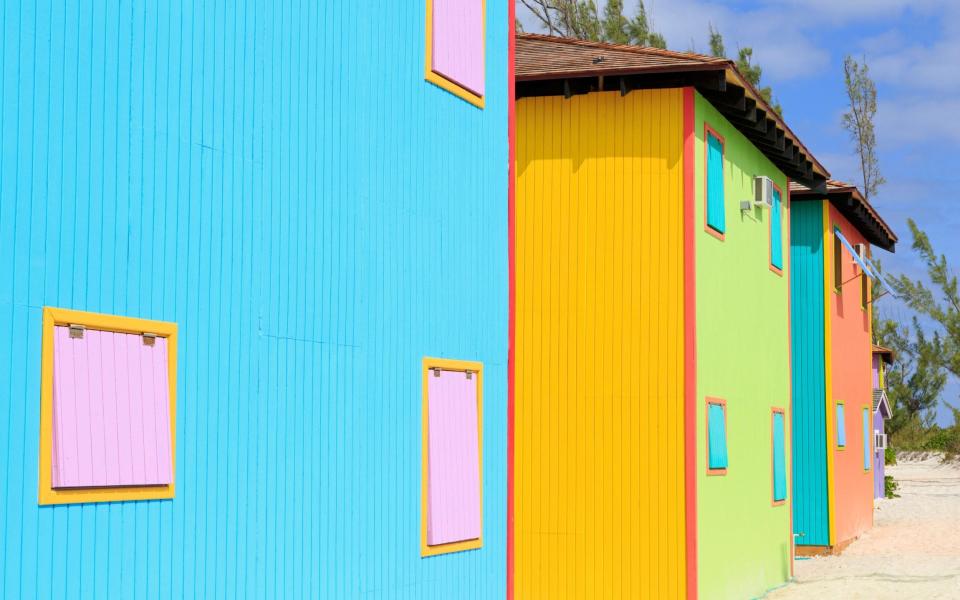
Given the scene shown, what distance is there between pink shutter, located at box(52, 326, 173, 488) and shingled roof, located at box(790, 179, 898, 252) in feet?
60.8

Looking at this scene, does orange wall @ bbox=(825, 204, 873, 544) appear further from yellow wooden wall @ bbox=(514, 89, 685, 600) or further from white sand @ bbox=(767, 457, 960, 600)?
yellow wooden wall @ bbox=(514, 89, 685, 600)

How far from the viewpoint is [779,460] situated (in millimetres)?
19859

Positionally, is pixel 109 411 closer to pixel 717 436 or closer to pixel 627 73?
pixel 627 73

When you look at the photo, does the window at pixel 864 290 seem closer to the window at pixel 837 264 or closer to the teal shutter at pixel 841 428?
the window at pixel 837 264

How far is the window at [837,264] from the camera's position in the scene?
85.4 ft

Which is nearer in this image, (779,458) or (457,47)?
(457,47)

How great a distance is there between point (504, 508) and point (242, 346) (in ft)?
12.8

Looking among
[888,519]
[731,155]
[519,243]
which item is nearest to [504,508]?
[519,243]

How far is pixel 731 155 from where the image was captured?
17.5m

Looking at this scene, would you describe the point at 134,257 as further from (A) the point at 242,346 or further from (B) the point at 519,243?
(B) the point at 519,243

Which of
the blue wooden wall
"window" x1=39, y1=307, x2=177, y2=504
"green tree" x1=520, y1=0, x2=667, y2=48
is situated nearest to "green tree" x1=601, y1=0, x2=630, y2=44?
"green tree" x1=520, y1=0, x2=667, y2=48

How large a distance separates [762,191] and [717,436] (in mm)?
3991

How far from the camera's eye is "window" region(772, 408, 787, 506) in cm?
1958

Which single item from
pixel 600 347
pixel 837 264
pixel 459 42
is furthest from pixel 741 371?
pixel 837 264
